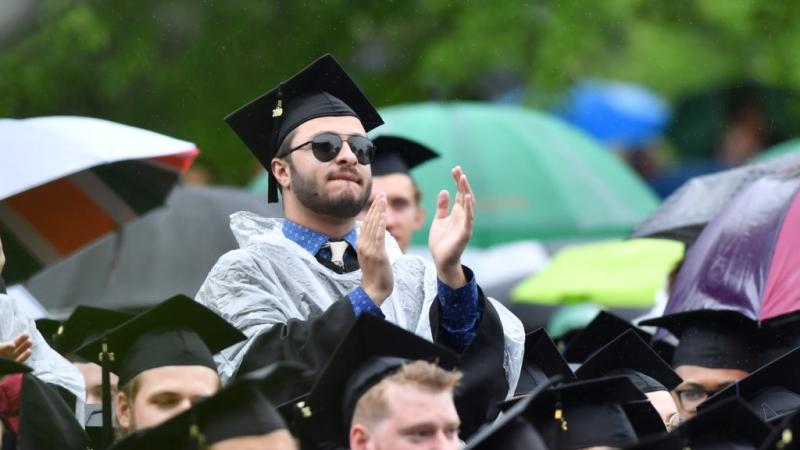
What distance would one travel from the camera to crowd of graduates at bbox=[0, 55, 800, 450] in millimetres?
7605

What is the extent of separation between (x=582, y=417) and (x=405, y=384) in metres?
1.15

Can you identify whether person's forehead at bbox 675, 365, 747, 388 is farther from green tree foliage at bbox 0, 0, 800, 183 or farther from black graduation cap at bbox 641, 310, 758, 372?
green tree foliage at bbox 0, 0, 800, 183

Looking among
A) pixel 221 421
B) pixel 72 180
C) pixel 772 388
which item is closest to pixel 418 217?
pixel 72 180

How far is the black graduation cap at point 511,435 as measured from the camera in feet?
25.0

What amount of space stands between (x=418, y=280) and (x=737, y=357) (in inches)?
75.6

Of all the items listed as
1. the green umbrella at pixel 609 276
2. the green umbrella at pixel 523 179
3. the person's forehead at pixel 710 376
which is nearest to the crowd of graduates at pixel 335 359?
the person's forehead at pixel 710 376

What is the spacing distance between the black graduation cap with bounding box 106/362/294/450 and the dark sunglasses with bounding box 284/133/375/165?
4.97ft

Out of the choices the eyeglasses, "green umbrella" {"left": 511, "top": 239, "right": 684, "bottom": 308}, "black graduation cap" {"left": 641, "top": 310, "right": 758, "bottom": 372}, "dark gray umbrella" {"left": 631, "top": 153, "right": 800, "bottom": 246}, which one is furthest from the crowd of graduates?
"green umbrella" {"left": 511, "top": 239, "right": 684, "bottom": 308}

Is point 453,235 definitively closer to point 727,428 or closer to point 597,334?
point 727,428

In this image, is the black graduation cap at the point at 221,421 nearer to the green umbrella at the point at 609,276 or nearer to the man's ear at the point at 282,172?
the man's ear at the point at 282,172

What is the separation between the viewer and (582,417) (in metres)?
8.55

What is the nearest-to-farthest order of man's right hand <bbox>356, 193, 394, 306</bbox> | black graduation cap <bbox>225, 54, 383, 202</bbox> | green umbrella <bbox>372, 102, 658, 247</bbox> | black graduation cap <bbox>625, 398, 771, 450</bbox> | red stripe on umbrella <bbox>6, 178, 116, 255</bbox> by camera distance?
black graduation cap <bbox>625, 398, 771, 450</bbox>, man's right hand <bbox>356, 193, 394, 306</bbox>, black graduation cap <bbox>225, 54, 383, 202</bbox>, red stripe on umbrella <bbox>6, 178, 116, 255</bbox>, green umbrella <bbox>372, 102, 658, 247</bbox>

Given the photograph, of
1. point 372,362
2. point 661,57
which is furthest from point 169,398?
point 661,57

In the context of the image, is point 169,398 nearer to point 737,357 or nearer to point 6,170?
point 6,170
